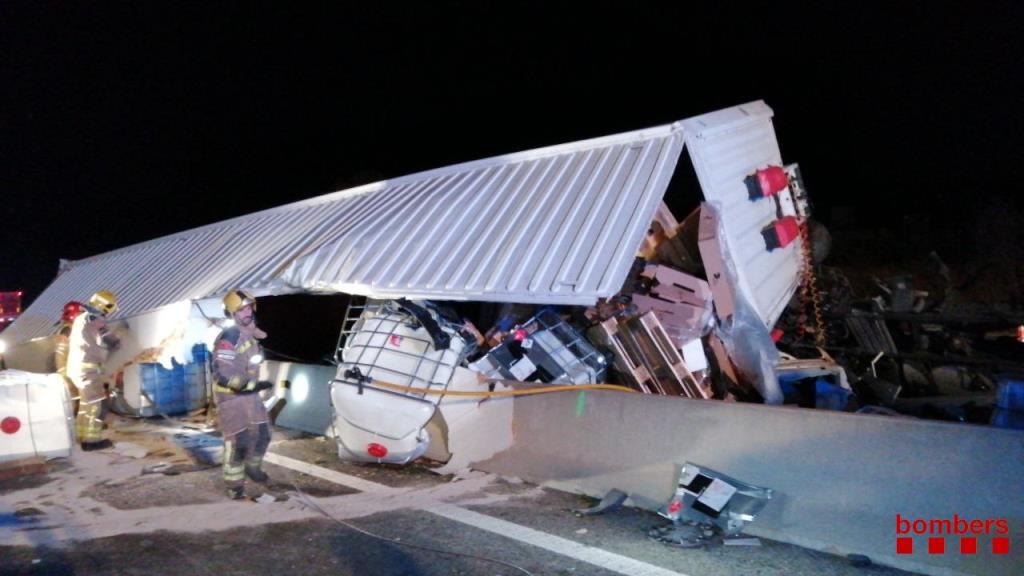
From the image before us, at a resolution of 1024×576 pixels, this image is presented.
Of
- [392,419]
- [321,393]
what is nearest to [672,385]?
[392,419]

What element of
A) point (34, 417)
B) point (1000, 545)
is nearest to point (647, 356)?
point (1000, 545)

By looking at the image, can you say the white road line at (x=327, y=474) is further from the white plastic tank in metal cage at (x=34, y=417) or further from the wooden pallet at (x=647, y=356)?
the wooden pallet at (x=647, y=356)

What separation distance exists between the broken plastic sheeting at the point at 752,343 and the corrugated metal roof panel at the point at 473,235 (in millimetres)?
1202

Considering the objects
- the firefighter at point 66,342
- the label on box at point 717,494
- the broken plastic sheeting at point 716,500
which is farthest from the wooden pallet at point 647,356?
the firefighter at point 66,342

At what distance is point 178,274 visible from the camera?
1109 cm

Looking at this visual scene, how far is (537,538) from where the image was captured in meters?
5.00

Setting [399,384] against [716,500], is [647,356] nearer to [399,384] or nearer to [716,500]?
[716,500]

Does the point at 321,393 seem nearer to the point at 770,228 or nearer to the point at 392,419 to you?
the point at 392,419

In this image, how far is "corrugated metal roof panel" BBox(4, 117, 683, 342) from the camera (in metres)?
6.51

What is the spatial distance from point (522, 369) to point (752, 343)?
2.36m

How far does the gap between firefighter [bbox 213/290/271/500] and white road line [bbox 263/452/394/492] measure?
22.7 inches

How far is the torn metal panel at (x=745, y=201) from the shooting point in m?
7.52

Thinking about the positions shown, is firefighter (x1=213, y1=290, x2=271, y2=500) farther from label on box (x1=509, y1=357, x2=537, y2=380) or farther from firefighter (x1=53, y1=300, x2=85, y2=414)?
firefighter (x1=53, y1=300, x2=85, y2=414)

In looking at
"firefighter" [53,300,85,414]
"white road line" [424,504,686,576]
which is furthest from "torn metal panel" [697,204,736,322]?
"firefighter" [53,300,85,414]
